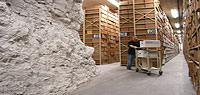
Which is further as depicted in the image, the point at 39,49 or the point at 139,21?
the point at 139,21

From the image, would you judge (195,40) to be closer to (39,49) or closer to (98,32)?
(39,49)

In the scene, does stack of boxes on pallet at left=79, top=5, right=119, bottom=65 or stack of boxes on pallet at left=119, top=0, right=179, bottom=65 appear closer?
stack of boxes on pallet at left=119, top=0, right=179, bottom=65

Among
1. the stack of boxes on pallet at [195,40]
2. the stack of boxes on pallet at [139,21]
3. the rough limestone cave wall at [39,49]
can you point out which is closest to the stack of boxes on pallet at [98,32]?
the stack of boxes on pallet at [139,21]

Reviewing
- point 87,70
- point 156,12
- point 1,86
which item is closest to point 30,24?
point 1,86

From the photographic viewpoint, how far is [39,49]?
134 inches

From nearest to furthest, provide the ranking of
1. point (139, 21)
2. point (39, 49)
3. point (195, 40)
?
1. point (39, 49)
2. point (195, 40)
3. point (139, 21)

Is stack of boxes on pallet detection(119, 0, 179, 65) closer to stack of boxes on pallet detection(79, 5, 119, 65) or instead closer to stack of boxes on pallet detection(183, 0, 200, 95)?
stack of boxes on pallet detection(79, 5, 119, 65)

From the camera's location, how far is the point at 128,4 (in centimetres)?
929

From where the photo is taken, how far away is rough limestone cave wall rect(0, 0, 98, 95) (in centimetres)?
275

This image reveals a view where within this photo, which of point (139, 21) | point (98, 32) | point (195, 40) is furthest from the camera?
point (98, 32)

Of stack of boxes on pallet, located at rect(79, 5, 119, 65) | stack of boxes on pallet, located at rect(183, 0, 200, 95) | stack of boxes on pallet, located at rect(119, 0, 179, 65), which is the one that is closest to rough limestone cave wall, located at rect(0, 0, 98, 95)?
stack of boxes on pallet, located at rect(183, 0, 200, 95)

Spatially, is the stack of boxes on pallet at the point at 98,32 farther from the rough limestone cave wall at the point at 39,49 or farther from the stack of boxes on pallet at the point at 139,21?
the rough limestone cave wall at the point at 39,49

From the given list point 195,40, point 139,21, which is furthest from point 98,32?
point 195,40

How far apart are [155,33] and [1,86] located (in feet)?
25.8
